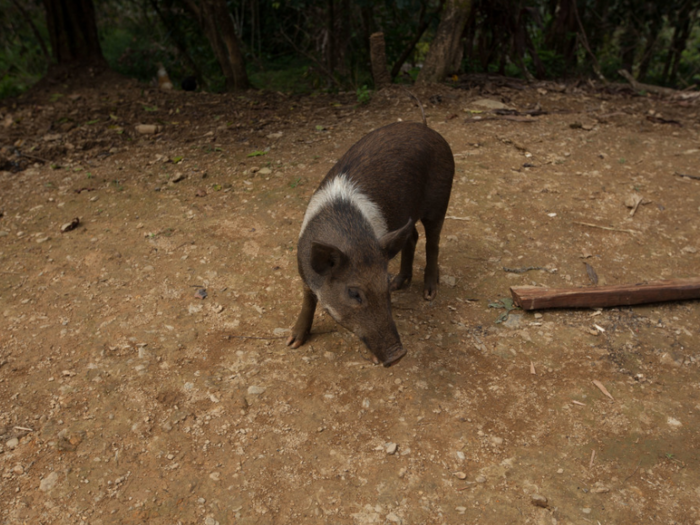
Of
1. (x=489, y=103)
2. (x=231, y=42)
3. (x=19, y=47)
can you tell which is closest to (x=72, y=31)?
(x=231, y=42)

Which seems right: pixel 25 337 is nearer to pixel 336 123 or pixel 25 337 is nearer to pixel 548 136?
pixel 336 123

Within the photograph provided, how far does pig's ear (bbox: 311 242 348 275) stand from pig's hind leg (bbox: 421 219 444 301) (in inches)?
50.7

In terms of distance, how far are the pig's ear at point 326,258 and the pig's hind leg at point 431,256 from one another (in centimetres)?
129

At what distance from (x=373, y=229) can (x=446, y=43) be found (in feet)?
18.8

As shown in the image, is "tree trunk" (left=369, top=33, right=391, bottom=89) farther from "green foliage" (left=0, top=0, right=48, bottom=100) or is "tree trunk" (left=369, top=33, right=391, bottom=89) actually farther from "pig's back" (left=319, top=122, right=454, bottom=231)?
"green foliage" (left=0, top=0, right=48, bottom=100)

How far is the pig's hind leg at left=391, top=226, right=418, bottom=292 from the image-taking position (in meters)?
4.15

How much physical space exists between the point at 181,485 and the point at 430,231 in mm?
2530

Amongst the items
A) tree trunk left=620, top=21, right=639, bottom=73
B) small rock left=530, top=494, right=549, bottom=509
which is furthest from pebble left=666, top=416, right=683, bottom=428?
tree trunk left=620, top=21, right=639, bottom=73

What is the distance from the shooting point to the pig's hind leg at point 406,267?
4.15 m

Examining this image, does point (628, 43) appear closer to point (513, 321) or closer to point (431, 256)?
point (431, 256)

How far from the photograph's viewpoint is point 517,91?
802cm

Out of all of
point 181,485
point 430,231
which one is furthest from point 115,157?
point 181,485

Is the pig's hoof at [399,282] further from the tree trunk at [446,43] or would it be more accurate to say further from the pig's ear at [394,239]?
the tree trunk at [446,43]

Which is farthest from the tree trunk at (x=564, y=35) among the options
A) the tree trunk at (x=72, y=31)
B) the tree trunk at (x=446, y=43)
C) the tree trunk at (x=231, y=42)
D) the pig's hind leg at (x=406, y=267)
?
the tree trunk at (x=72, y=31)
